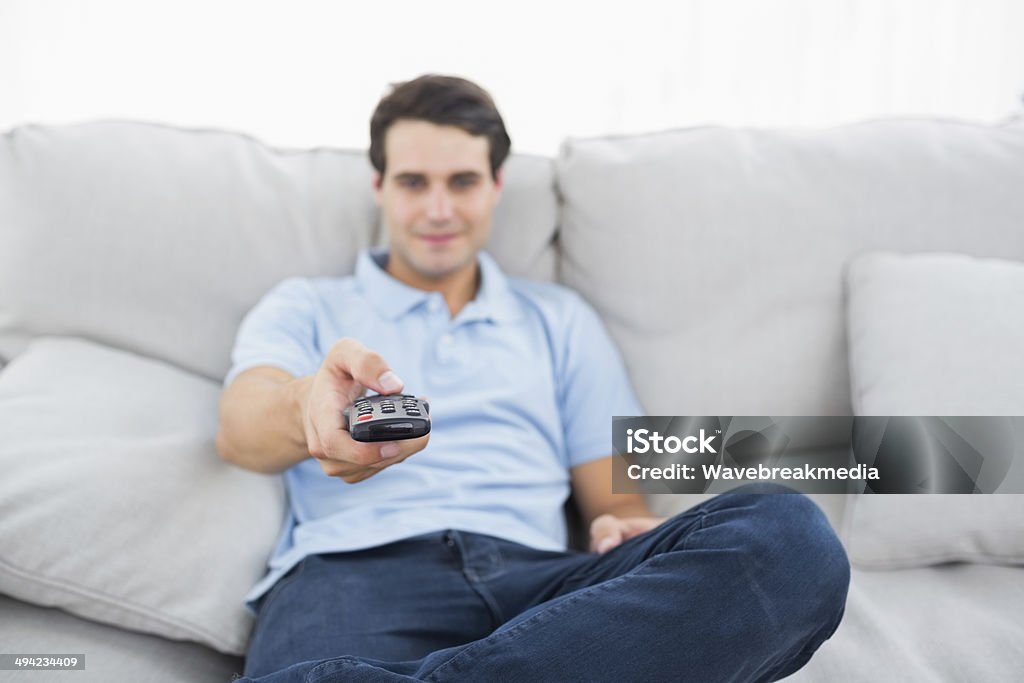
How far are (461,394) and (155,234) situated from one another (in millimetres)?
558

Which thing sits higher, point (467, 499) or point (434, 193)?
point (434, 193)

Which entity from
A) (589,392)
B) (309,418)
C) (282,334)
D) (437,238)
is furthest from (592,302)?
(309,418)

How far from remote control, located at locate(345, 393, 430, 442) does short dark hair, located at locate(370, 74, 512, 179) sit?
68 cm

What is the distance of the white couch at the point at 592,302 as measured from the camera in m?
0.97

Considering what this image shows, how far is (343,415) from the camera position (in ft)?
2.79

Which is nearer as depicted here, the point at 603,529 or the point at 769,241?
the point at 603,529

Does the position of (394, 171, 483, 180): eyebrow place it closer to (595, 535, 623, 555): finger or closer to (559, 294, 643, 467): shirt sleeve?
(559, 294, 643, 467): shirt sleeve

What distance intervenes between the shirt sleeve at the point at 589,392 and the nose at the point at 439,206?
10.7 inches

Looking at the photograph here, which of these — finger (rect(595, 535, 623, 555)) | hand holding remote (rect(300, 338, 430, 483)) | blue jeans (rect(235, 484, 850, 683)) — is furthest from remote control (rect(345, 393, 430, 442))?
finger (rect(595, 535, 623, 555))

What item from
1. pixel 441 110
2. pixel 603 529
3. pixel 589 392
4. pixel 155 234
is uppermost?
pixel 441 110

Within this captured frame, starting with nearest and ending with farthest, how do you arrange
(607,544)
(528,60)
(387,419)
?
(387,419), (607,544), (528,60)

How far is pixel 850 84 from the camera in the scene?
1.99 m

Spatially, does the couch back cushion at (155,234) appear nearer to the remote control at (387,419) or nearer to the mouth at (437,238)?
the mouth at (437,238)

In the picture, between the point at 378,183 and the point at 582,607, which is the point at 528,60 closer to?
the point at 378,183
